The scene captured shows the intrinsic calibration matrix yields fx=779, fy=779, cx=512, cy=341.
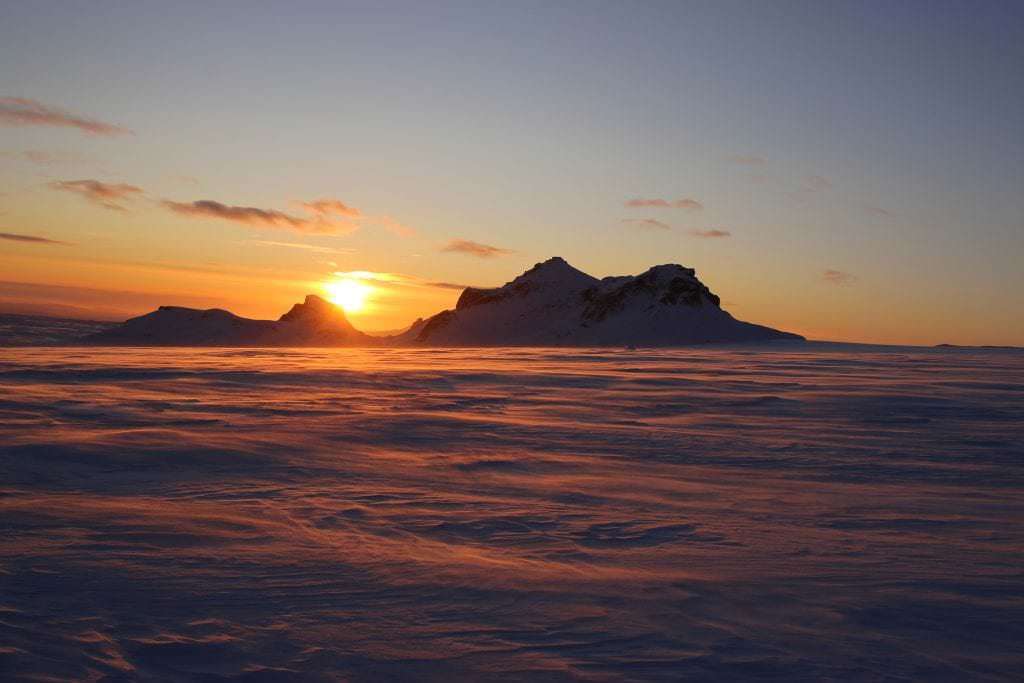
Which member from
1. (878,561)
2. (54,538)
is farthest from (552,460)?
(54,538)

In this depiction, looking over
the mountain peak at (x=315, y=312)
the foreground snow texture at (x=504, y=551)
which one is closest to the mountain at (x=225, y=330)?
the mountain peak at (x=315, y=312)

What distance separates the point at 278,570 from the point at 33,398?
9353mm

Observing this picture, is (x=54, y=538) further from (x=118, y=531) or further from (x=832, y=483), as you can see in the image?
(x=832, y=483)

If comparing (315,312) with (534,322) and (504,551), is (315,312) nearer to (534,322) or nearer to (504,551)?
(534,322)

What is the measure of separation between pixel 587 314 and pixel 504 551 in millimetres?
98536

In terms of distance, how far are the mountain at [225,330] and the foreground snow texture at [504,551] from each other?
84718mm

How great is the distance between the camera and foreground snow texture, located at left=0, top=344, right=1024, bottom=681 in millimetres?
2881

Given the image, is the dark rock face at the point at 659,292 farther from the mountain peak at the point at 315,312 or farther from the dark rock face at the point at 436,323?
the mountain peak at the point at 315,312

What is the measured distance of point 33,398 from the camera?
1119 cm

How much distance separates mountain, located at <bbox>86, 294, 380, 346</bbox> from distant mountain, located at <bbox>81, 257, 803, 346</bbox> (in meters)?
0.12

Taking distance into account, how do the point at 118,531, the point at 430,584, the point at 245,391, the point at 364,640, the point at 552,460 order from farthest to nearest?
the point at 245,391 → the point at 552,460 → the point at 118,531 → the point at 430,584 → the point at 364,640

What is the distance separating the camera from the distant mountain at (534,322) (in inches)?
3593

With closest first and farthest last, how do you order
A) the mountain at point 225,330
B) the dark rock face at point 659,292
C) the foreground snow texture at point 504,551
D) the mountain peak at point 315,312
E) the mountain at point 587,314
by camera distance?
the foreground snow texture at point 504,551, the mountain at point 225,330, the mountain at point 587,314, the dark rock face at point 659,292, the mountain peak at point 315,312

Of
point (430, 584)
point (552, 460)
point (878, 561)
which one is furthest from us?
point (552, 460)
